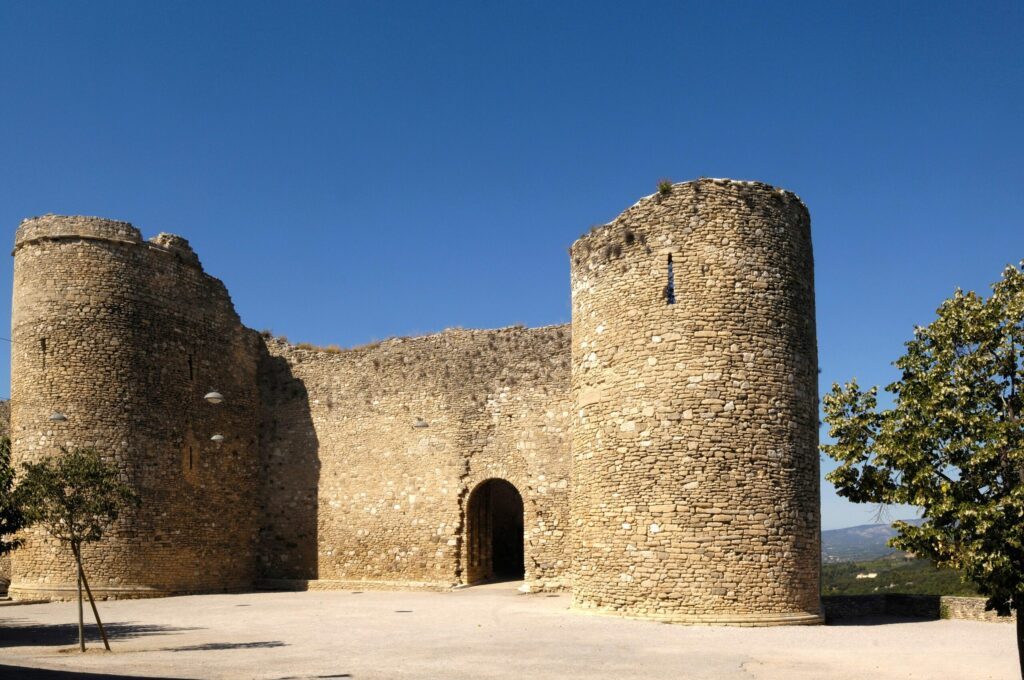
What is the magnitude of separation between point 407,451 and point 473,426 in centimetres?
204

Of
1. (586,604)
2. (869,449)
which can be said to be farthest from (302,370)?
(869,449)

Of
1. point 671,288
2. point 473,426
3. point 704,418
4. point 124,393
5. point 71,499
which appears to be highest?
point 671,288

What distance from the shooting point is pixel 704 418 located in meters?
15.7

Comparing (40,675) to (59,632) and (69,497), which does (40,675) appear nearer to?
(69,497)

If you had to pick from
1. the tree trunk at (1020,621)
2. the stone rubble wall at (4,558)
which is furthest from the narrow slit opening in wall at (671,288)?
the stone rubble wall at (4,558)

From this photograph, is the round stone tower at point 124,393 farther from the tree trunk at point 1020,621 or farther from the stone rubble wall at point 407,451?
the tree trunk at point 1020,621

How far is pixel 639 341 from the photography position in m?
16.6

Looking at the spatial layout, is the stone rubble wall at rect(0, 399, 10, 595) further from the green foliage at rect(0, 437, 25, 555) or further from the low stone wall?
the low stone wall

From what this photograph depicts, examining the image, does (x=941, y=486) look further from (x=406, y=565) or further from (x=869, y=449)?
(x=406, y=565)

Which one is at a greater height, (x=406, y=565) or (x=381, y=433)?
(x=381, y=433)

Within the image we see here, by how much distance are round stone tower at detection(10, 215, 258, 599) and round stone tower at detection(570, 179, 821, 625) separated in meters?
10.7

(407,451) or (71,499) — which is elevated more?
(407,451)

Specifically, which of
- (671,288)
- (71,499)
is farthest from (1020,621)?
(71,499)

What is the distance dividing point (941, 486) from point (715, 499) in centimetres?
610
